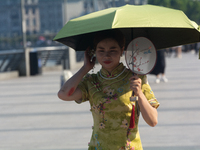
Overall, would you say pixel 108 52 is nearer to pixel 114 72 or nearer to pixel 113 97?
pixel 114 72

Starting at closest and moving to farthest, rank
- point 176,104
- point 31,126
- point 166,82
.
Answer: point 31,126 < point 176,104 < point 166,82

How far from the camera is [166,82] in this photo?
12711 millimetres

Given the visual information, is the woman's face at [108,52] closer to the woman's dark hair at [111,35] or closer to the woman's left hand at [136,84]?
the woman's dark hair at [111,35]

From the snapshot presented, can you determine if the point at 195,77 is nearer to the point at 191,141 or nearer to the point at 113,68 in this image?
the point at 191,141

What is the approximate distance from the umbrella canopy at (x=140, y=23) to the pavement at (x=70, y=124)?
105 inches

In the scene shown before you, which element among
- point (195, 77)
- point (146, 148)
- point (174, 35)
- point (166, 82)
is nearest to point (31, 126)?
point (146, 148)

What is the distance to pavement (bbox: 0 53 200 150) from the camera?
5.45m

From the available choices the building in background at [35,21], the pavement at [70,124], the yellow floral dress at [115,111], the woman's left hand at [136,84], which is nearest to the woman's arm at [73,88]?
the yellow floral dress at [115,111]

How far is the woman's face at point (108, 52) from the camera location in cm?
244

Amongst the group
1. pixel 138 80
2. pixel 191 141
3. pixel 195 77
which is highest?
pixel 138 80

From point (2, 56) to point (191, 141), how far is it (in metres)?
12.2

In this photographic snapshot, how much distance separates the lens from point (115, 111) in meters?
2.40

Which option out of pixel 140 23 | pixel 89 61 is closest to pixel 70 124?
pixel 89 61

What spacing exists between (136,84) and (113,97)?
21 centimetres
